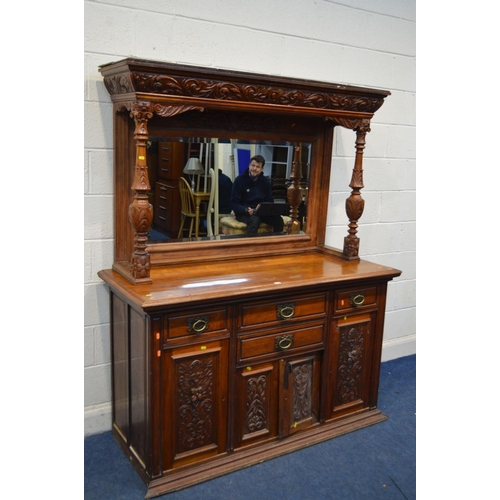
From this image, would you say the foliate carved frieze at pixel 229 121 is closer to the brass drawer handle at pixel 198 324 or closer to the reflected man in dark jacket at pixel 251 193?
the reflected man in dark jacket at pixel 251 193

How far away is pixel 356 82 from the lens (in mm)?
3049

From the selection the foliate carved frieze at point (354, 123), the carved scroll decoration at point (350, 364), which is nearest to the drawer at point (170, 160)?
the foliate carved frieze at point (354, 123)

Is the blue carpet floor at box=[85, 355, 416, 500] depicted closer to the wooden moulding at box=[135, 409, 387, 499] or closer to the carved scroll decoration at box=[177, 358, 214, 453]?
the wooden moulding at box=[135, 409, 387, 499]

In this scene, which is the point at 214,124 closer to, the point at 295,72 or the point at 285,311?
the point at 295,72

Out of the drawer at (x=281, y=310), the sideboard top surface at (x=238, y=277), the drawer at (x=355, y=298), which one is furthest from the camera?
the drawer at (x=355, y=298)

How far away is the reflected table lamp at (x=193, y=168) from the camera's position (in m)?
2.48

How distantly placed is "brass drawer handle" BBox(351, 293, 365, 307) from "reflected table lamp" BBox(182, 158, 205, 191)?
949 mm

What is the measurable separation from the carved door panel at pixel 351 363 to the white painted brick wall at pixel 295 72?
0.63m

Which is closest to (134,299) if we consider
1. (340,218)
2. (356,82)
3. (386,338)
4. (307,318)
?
(307,318)

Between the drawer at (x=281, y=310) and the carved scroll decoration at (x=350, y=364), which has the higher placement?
the drawer at (x=281, y=310)

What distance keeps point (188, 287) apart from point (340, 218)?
4.13 ft

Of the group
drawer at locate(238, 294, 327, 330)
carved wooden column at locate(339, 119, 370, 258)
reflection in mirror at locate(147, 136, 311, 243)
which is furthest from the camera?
carved wooden column at locate(339, 119, 370, 258)

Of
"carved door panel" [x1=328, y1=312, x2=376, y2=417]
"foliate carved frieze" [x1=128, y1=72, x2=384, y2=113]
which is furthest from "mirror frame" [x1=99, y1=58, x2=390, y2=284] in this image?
"carved door panel" [x1=328, y1=312, x2=376, y2=417]

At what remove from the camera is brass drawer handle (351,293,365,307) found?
2637 mm
